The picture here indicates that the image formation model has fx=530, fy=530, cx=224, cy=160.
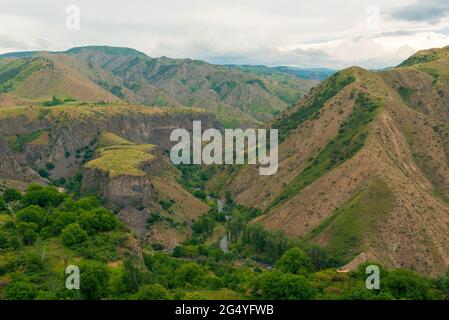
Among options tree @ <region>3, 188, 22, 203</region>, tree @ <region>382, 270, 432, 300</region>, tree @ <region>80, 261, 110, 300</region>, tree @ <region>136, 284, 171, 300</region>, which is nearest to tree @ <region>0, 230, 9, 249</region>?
tree @ <region>80, 261, 110, 300</region>

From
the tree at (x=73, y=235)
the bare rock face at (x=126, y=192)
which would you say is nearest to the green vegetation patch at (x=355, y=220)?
the bare rock face at (x=126, y=192)

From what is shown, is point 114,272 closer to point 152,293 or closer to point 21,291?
point 152,293

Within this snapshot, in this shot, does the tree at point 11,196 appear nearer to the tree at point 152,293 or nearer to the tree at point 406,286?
the tree at point 152,293

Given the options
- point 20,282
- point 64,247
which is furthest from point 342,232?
point 20,282

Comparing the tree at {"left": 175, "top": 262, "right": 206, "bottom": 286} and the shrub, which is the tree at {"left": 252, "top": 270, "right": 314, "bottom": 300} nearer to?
the tree at {"left": 175, "top": 262, "right": 206, "bottom": 286}
